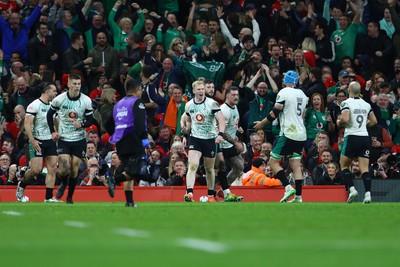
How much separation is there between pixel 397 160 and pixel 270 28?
21.9 ft

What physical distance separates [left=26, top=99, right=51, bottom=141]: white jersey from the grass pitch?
16.9 ft

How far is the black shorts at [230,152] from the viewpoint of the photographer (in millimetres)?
24016

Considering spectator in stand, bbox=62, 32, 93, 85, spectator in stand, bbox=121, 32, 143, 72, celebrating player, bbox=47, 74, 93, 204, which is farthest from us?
spectator in stand, bbox=121, 32, 143, 72

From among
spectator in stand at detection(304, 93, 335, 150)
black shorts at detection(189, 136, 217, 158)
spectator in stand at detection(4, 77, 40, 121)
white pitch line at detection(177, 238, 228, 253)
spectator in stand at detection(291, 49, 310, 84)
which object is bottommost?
white pitch line at detection(177, 238, 228, 253)

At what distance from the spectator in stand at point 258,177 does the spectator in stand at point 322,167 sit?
0.95 metres

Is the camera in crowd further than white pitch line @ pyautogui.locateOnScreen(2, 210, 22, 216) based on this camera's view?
Yes

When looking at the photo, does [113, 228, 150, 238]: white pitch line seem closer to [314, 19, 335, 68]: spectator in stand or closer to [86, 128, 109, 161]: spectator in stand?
[86, 128, 109, 161]: spectator in stand

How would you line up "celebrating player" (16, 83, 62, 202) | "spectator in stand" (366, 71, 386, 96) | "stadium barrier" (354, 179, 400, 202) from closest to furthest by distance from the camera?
"celebrating player" (16, 83, 62, 202) < "stadium barrier" (354, 179, 400, 202) < "spectator in stand" (366, 71, 386, 96)

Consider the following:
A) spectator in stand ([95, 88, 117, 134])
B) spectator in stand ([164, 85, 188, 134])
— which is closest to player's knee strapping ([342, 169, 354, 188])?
spectator in stand ([164, 85, 188, 134])

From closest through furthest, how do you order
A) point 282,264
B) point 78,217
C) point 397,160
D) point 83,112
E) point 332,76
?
point 282,264 → point 78,217 → point 83,112 → point 397,160 → point 332,76

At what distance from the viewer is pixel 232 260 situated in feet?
32.3

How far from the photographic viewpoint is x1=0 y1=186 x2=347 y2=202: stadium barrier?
80.4 feet

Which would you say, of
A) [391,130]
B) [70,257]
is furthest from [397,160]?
[70,257]

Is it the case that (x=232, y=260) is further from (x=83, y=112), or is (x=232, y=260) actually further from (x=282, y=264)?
(x=83, y=112)
